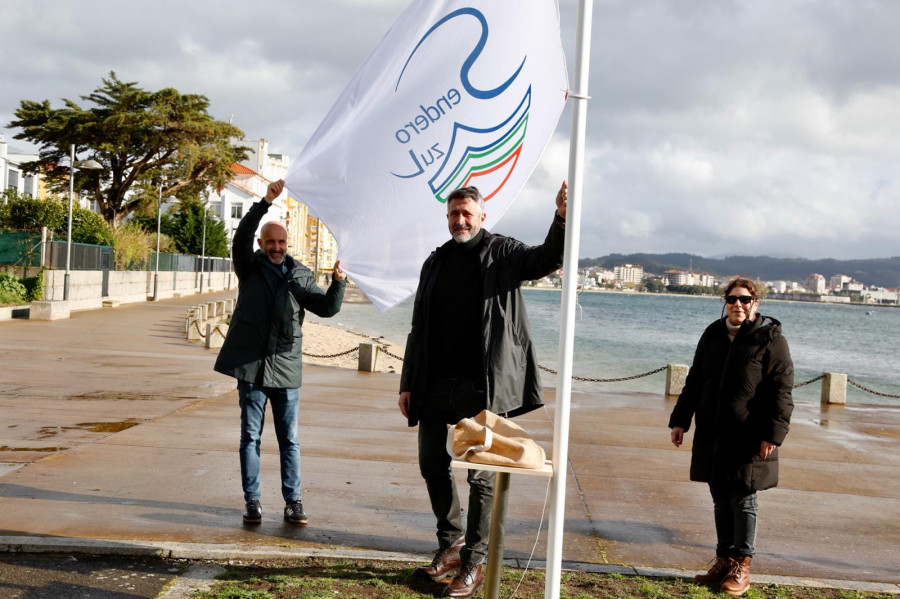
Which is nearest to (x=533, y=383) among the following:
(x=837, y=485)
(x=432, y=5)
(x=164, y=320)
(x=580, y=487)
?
(x=432, y=5)

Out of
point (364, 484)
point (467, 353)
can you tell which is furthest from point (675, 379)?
point (467, 353)

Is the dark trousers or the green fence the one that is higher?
the green fence

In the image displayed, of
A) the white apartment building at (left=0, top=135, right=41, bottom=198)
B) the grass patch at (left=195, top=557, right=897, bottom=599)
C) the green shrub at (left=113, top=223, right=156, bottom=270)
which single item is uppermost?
the white apartment building at (left=0, top=135, right=41, bottom=198)

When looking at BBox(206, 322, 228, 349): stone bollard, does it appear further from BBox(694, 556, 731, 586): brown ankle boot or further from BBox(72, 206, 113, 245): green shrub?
BBox(72, 206, 113, 245): green shrub

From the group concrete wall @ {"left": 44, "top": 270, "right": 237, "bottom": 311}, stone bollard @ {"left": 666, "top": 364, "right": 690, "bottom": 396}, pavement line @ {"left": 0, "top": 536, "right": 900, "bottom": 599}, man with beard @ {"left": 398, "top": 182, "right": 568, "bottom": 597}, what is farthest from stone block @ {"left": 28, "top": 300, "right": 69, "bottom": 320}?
man with beard @ {"left": 398, "top": 182, "right": 568, "bottom": 597}

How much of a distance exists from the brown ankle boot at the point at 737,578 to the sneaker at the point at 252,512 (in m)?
2.89

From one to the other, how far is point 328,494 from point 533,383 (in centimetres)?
271

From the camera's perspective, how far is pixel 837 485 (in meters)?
8.15

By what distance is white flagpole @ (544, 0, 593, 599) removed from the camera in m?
3.60

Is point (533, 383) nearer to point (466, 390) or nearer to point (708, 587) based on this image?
point (466, 390)

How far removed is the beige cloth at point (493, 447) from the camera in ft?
11.7

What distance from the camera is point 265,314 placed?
19.1 ft

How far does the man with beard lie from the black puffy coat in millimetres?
1264

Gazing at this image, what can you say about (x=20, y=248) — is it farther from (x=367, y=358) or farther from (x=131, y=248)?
(x=367, y=358)
